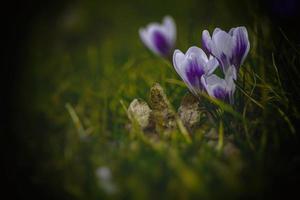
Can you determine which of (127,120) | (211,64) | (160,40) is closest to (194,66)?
(211,64)

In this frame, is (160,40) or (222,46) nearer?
(222,46)

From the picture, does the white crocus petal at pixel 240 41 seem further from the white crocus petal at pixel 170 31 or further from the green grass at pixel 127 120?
the white crocus petal at pixel 170 31

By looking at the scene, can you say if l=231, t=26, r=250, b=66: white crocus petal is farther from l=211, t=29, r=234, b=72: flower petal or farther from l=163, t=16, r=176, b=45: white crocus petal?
l=163, t=16, r=176, b=45: white crocus petal

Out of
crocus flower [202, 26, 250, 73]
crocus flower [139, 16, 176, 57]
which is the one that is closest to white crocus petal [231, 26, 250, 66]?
crocus flower [202, 26, 250, 73]

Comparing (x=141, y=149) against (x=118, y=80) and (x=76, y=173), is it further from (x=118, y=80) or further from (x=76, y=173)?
(x=118, y=80)

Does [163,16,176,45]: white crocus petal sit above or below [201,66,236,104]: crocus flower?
above

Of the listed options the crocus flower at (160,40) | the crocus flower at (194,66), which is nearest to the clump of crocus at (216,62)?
the crocus flower at (194,66)

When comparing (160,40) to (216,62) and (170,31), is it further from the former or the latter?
(216,62)
